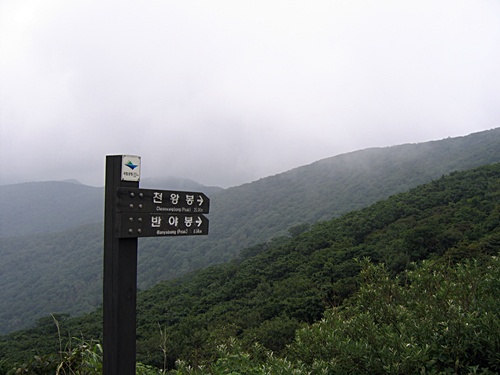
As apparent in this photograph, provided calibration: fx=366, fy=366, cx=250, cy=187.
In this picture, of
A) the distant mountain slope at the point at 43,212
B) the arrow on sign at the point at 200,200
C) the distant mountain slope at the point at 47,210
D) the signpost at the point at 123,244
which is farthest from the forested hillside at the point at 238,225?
the distant mountain slope at the point at 43,212

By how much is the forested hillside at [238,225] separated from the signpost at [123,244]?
128 feet

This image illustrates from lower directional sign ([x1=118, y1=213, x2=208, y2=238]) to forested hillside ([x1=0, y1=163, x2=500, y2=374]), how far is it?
736 mm

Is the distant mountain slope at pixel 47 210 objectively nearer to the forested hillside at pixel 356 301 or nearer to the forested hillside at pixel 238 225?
the forested hillside at pixel 238 225

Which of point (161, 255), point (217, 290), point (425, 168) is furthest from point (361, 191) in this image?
point (217, 290)

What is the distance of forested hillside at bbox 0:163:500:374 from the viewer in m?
2.16

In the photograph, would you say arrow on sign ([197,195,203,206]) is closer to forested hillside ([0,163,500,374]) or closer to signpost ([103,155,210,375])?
signpost ([103,155,210,375])

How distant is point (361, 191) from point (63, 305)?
5402cm

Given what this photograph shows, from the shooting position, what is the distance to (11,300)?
2544 inches

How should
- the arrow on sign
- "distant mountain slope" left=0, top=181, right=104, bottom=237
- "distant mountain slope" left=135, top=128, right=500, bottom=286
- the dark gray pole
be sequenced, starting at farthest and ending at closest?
"distant mountain slope" left=0, top=181, right=104, bottom=237 < "distant mountain slope" left=135, top=128, right=500, bottom=286 < the arrow on sign < the dark gray pole

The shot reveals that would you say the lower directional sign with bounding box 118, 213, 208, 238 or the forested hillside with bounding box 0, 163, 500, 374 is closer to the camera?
the lower directional sign with bounding box 118, 213, 208, 238

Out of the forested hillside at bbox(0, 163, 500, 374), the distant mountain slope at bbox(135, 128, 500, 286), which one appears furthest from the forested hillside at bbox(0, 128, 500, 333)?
the forested hillside at bbox(0, 163, 500, 374)

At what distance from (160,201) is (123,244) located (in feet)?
1.03

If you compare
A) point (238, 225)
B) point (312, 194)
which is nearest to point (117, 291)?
point (238, 225)

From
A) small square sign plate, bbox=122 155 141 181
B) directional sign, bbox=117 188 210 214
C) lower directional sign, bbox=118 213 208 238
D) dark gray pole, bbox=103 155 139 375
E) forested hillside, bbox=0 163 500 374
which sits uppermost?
small square sign plate, bbox=122 155 141 181
